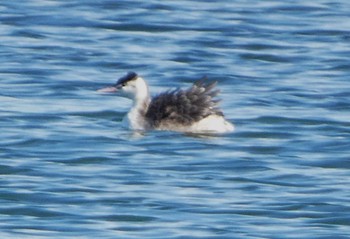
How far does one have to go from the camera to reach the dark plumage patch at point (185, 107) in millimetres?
17906

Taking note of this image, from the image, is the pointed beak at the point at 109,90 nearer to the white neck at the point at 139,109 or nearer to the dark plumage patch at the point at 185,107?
the white neck at the point at 139,109

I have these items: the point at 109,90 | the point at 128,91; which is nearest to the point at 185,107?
the point at 128,91

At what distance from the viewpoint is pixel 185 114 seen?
1797cm

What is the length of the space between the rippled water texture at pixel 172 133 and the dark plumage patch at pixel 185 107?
19 cm

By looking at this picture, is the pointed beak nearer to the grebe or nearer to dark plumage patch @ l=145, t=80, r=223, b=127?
the grebe

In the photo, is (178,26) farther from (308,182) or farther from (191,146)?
(308,182)

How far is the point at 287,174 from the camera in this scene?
15.8m

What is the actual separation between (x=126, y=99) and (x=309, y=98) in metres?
2.20

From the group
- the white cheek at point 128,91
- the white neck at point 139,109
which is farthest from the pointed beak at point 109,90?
the white neck at point 139,109

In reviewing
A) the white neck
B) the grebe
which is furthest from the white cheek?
the grebe

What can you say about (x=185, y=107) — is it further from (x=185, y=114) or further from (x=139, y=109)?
(x=139, y=109)

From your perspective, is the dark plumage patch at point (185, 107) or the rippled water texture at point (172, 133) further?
the dark plumage patch at point (185, 107)

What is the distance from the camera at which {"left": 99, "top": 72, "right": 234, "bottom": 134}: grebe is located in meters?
17.9

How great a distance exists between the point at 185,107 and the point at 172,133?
30 centimetres
